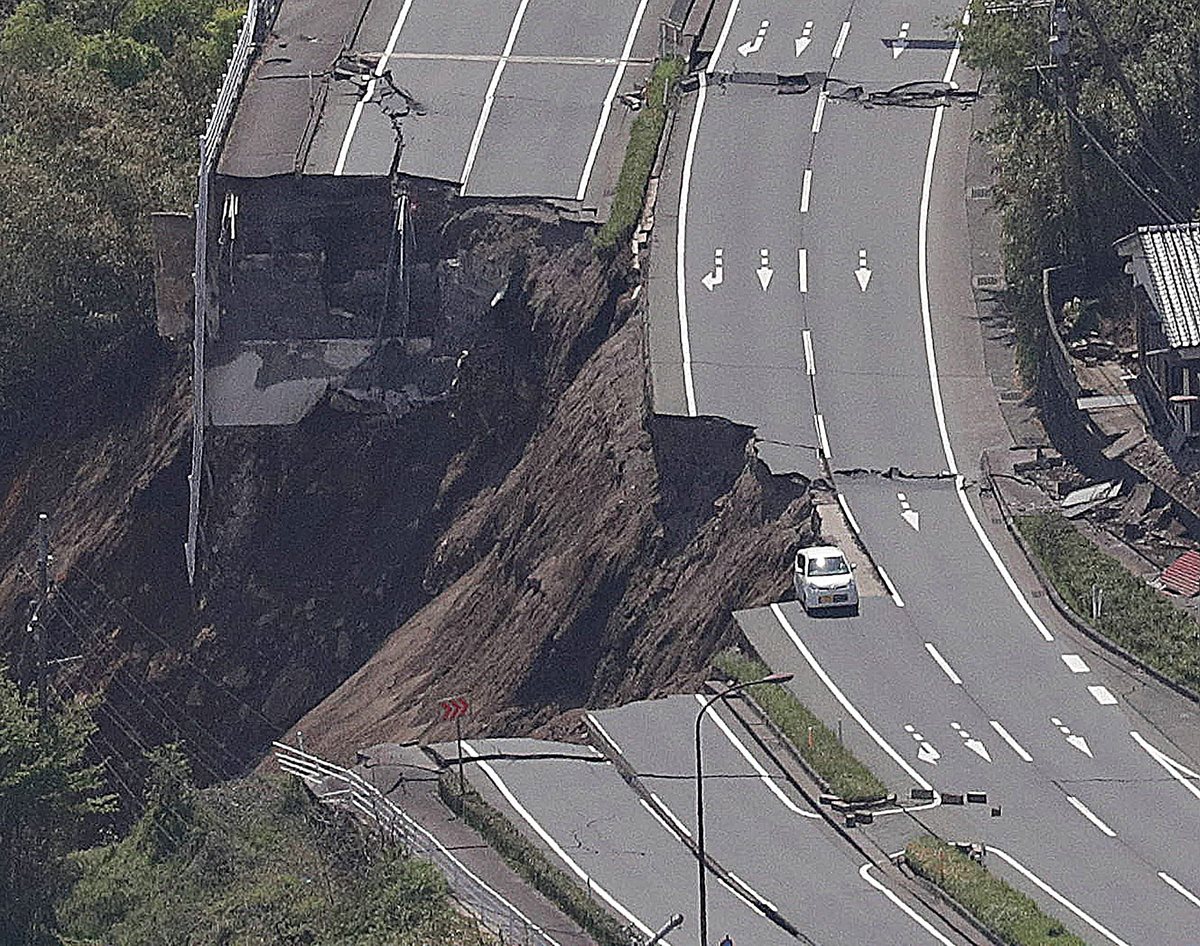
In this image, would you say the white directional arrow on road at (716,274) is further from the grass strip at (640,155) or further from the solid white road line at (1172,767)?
the solid white road line at (1172,767)

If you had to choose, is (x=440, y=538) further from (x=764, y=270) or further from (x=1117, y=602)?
(x=1117, y=602)

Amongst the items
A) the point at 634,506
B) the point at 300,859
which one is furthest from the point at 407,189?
the point at 300,859

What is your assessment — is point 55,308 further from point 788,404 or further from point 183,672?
point 788,404

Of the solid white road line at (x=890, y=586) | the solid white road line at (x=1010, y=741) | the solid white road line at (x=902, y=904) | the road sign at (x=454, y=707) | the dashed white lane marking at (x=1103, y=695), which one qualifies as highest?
the solid white road line at (x=890, y=586)

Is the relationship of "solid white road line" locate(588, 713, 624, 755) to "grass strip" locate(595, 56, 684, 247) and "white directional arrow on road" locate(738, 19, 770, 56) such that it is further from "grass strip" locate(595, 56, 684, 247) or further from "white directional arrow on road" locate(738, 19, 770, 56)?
"white directional arrow on road" locate(738, 19, 770, 56)

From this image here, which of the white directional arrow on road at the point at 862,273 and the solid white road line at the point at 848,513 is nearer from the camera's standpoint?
the solid white road line at the point at 848,513

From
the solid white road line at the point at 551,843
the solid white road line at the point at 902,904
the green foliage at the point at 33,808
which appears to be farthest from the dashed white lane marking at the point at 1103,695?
the green foliage at the point at 33,808
